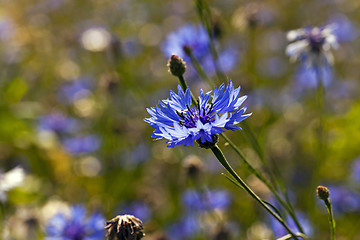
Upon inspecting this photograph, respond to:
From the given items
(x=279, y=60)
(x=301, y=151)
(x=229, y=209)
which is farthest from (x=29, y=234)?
(x=279, y=60)

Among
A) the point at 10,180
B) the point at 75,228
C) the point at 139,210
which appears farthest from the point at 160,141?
the point at 75,228

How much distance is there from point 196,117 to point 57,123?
1.76 m

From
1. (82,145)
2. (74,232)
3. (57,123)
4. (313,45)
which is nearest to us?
(74,232)

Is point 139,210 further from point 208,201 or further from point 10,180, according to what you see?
point 10,180

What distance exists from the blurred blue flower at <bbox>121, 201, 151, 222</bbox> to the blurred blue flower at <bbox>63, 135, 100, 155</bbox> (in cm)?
43

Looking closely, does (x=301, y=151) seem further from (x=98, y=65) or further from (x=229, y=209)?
(x=98, y=65)

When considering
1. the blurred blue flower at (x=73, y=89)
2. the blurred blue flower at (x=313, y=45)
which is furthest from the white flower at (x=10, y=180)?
the blurred blue flower at (x=73, y=89)

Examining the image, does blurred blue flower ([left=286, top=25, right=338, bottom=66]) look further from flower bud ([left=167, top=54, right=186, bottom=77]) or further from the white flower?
the white flower

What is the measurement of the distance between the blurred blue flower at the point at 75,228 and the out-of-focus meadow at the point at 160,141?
0.48 feet

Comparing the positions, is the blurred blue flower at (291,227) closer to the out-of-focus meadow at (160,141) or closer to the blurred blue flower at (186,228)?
the out-of-focus meadow at (160,141)

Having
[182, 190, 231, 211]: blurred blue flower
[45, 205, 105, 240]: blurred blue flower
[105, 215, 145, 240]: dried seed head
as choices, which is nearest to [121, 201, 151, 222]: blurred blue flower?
[182, 190, 231, 211]: blurred blue flower

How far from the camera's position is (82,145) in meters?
2.35

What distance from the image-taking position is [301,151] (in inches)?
95.3

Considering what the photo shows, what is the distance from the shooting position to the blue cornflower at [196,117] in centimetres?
78
